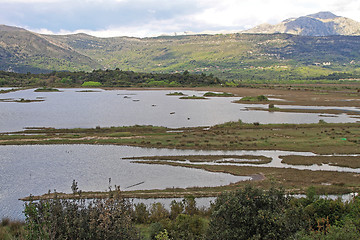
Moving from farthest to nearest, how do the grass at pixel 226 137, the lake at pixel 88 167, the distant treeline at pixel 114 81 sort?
the distant treeline at pixel 114 81 → the grass at pixel 226 137 → the lake at pixel 88 167

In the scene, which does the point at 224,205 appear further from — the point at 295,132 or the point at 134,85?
the point at 134,85

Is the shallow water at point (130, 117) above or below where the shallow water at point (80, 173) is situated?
above

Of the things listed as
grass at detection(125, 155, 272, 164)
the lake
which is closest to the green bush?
the lake

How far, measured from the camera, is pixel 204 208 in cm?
2420

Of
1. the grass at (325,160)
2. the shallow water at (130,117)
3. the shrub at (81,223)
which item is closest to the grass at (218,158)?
the grass at (325,160)

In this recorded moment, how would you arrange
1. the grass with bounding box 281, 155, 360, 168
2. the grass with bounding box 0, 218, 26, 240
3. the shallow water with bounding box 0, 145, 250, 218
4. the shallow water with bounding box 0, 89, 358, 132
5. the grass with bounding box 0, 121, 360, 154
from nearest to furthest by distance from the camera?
the grass with bounding box 0, 218, 26, 240 → the shallow water with bounding box 0, 145, 250, 218 → the grass with bounding box 281, 155, 360, 168 → the grass with bounding box 0, 121, 360, 154 → the shallow water with bounding box 0, 89, 358, 132

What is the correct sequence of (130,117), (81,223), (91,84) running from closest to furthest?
(81,223), (130,117), (91,84)

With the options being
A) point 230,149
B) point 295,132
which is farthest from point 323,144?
point 230,149

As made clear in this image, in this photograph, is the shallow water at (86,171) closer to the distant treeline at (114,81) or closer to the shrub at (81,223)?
the shrub at (81,223)

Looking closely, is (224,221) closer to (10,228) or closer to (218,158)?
(10,228)

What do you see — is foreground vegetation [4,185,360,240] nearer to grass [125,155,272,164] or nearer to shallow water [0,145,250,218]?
shallow water [0,145,250,218]

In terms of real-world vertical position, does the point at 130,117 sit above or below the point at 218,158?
above

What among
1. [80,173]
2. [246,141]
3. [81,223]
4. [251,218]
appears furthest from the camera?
[246,141]

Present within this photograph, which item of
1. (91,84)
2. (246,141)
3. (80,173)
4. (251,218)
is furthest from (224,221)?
(91,84)
